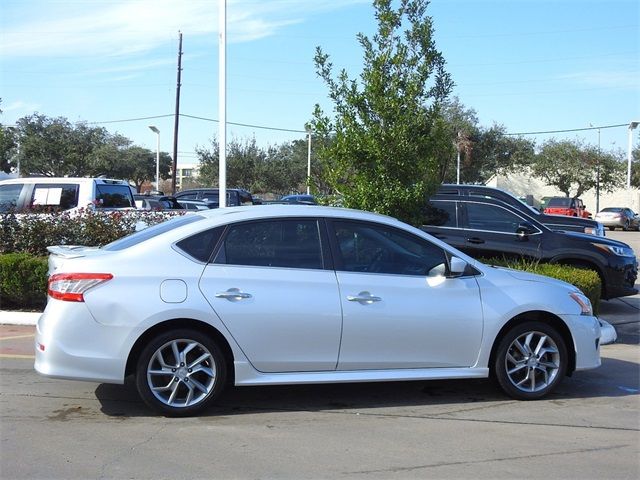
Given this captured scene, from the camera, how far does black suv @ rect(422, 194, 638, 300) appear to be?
33.8 feet

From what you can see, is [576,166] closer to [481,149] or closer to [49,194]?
[481,149]

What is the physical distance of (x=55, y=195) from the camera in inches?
478

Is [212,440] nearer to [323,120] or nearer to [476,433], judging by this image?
[476,433]

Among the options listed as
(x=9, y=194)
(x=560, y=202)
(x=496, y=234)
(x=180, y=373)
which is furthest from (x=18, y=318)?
(x=560, y=202)

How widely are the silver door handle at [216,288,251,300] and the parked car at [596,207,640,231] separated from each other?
36.7 meters

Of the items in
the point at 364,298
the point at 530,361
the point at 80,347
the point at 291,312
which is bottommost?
the point at 530,361

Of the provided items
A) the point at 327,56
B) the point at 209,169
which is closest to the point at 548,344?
the point at 327,56

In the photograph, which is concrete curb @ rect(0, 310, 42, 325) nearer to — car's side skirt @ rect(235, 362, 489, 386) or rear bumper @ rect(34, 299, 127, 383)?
rear bumper @ rect(34, 299, 127, 383)

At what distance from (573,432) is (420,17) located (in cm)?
672

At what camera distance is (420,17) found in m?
9.82

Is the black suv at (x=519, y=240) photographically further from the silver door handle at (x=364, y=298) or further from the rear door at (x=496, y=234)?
the silver door handle at (x=364, y=298)

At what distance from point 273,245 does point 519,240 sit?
6109 millimetres

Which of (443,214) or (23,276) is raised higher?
(443,214)

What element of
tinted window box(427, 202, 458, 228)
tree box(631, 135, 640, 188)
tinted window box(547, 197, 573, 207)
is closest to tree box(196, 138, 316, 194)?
tinted window box(547, 197, 573, 207)
